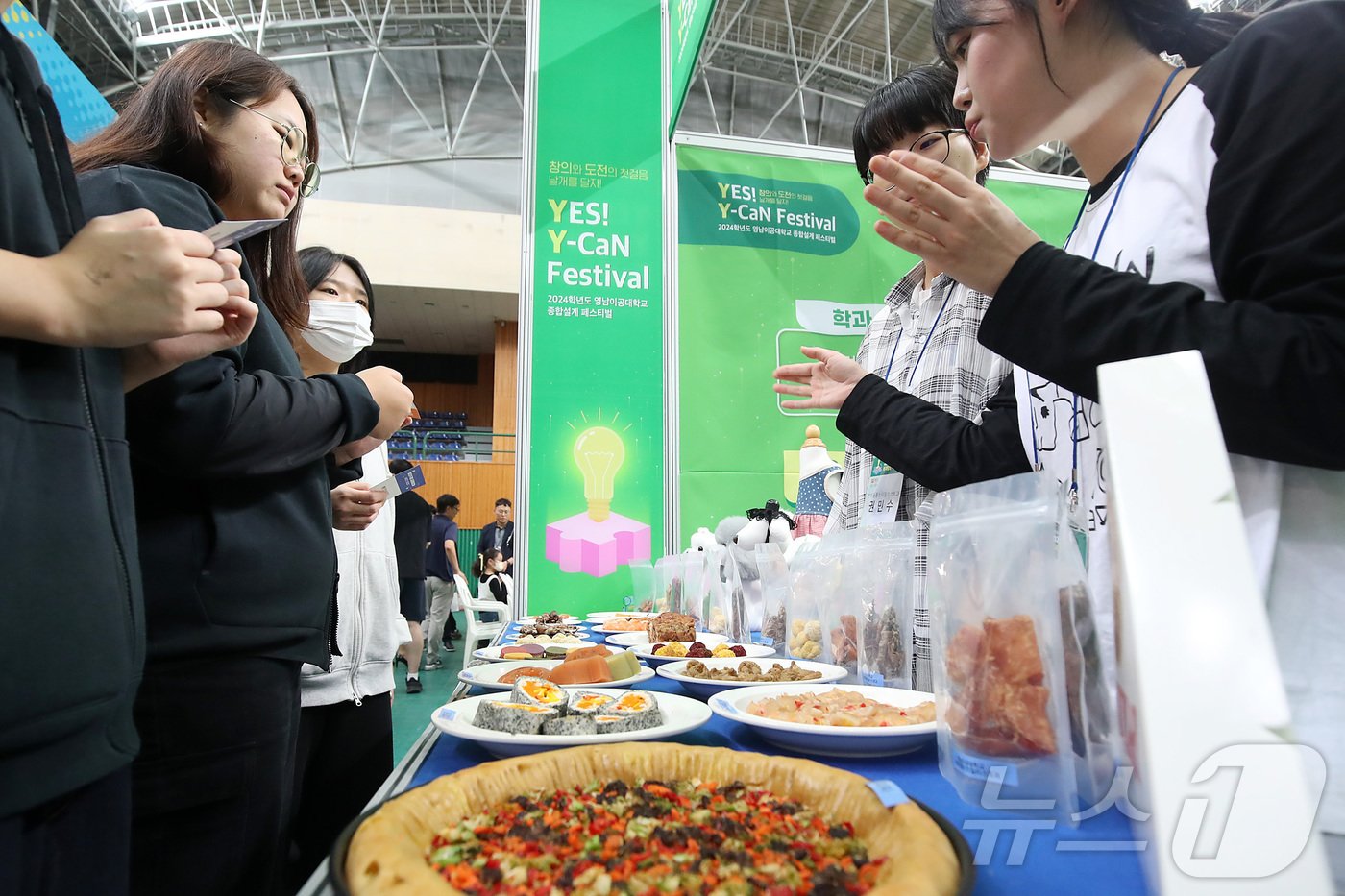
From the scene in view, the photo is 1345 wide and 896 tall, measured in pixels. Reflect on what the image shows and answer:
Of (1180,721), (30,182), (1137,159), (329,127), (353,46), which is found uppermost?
(353,46)

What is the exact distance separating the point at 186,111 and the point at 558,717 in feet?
3.53

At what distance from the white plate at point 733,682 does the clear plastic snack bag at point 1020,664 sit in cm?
39

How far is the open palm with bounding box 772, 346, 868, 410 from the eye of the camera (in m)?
1.61

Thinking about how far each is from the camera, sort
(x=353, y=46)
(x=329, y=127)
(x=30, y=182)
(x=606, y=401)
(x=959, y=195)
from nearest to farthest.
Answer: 1. (x=30, y=182)
2. (x=959, y=195)
3. (x=606, y=401)
4. (x=353, y=46)
5. (x=329, y=127)

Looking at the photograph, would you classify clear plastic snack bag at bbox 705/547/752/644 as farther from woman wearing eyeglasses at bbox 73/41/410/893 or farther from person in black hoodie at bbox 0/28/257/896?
person in black hoodie at bbox 0/28/257/896

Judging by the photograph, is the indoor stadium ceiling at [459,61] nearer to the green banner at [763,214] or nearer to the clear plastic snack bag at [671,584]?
the green banner at [763,214]

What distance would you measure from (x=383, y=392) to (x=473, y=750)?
0.65 metres

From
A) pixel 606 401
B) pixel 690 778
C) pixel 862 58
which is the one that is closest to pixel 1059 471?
pixel 690 778

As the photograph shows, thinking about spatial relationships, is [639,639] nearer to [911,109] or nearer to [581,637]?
[581,637]

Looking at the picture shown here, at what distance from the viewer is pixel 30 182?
2.16 feet

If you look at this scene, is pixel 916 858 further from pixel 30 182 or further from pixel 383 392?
pixel 383 392

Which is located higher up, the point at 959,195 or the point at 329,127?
the point at 329,127

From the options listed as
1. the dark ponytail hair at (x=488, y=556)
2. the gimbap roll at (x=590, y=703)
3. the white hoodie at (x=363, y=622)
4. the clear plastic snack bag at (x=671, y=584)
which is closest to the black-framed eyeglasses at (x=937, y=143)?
the gimbap roll at (x=590, y=703)

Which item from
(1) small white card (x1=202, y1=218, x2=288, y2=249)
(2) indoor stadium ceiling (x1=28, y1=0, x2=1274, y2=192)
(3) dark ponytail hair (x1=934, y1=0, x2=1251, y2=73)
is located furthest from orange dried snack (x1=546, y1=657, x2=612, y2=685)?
(2) indoor stadium ceiling (x1=28, y1=0, x2=1274, y2=192)
